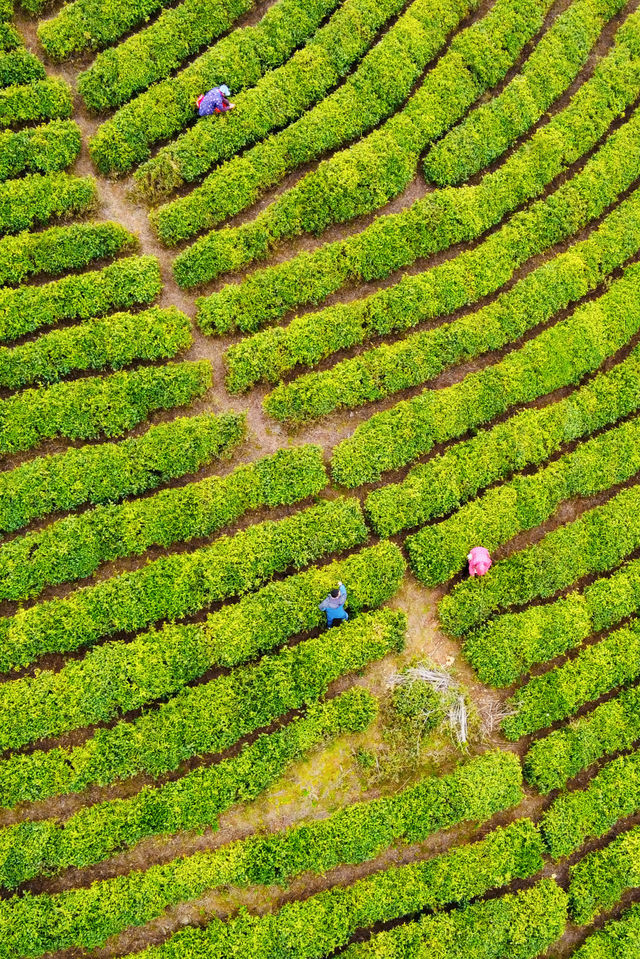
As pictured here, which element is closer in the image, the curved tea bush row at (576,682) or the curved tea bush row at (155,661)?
the curved tea bush row at (155,661)

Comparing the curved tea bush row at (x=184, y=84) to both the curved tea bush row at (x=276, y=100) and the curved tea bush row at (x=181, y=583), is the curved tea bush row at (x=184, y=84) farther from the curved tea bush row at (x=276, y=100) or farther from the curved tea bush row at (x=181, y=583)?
the curved tea bush row at (x=181, y=583)

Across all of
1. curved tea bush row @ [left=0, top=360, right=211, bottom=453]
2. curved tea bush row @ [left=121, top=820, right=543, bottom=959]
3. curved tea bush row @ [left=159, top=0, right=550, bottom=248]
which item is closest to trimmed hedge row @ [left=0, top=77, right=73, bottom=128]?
curved tea bush row @ [left=159, top=0, right=550, bottom=248]

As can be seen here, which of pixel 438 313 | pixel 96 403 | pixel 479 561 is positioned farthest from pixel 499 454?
pixel 96 403

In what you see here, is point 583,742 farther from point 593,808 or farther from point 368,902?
point 368,902

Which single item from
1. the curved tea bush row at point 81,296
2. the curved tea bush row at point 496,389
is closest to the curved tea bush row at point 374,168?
the curved tea bush row at point 81,296

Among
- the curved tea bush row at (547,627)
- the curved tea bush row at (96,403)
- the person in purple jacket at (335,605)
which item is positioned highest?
the curved tea bush row at (96,403)
